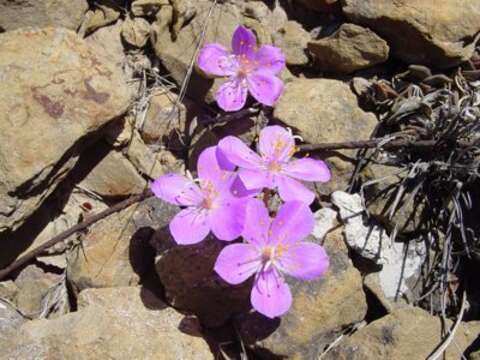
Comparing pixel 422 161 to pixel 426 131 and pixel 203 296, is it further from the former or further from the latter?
pixel 203 296

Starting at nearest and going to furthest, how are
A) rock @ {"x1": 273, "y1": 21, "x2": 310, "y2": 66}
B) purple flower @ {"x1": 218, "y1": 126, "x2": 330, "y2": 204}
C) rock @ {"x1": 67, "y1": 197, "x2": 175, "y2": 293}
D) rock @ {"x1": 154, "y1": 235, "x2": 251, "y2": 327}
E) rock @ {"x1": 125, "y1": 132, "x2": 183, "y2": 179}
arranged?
purple flower @ {"x1": 218, "y1": 126, "x2": 330, "y2": 204}
rock @ {"x1": 154, "y1": 235, "x2": 251, "y2": 327}
rock @ {"x1": 67, "y1": 197, "x2": 175, "y2": 293}
rock @ {"x1": 125, "y1": 132, "x2": 183, "y2": 179}
rock @ {"x1": 273, "y1": 21, "x2": 310, "y2": 66}

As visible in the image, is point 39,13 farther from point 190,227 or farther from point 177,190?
point 190,227

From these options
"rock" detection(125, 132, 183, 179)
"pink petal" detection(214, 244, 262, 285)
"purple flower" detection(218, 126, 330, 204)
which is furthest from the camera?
"rock" detection(125, 132, 183, 179)

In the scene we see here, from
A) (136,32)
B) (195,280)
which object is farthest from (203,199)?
(136,32)

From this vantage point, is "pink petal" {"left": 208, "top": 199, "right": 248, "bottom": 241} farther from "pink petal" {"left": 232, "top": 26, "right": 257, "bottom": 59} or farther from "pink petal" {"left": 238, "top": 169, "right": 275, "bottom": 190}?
"pink petal" {"left": 232, "top": 26, "right": 257, "bottom": 59}

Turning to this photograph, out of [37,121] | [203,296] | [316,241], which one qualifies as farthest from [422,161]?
[37,121]

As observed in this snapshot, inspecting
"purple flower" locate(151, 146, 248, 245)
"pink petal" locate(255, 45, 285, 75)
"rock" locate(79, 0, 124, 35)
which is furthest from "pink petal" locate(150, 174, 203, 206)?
"rock" locate(79, 0, 124, 35)

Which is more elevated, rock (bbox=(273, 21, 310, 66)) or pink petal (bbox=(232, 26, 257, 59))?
pink petal (bbox=(232, 26, 257, 59))

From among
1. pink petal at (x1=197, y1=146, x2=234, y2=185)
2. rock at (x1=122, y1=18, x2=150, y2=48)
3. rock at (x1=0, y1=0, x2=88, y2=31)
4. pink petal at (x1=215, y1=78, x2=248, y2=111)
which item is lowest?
pink petal at (x1=197, y1=146, x2=234, y2=185)
